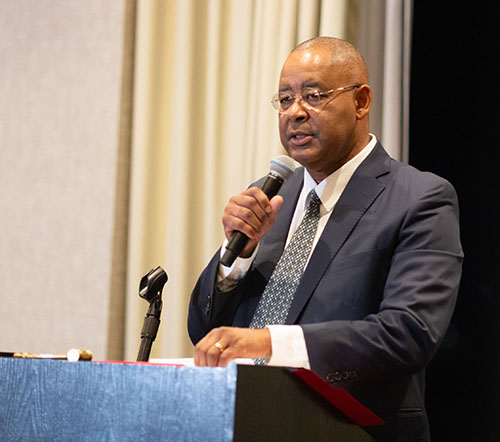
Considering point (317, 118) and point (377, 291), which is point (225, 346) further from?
point (317, 118)

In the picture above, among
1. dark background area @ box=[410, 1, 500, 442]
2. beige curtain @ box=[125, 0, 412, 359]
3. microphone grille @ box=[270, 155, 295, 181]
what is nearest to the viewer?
microphone grille @ box=[270, 155, 295, 181]

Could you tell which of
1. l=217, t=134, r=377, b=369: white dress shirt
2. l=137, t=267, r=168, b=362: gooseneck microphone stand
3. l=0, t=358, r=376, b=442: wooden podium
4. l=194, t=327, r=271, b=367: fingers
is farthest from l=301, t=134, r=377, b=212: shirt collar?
l=0, t=358, r=376, b=442: wooden podium

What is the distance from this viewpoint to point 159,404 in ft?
3.85

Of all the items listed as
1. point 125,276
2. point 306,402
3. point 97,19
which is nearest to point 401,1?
point 97,19

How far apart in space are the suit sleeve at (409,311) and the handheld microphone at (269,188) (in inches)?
10.5

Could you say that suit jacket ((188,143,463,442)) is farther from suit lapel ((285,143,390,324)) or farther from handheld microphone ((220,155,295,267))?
handheld microphone ((220,155,295,267))

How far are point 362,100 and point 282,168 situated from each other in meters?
0.44

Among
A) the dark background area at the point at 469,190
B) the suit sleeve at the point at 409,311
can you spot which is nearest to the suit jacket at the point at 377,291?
the suit sleeve at the point at 409,311

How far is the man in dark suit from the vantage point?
62.2 inches

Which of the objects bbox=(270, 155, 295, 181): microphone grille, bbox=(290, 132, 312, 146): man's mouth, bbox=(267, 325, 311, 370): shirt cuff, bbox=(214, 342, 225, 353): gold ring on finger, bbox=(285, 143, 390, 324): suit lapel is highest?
bbox=(290, 132, 312, 146): man's mouth

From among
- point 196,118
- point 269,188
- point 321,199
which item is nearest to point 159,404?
point 269,188

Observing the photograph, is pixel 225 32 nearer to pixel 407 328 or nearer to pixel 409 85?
pixel 409 85

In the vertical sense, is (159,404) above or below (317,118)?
below

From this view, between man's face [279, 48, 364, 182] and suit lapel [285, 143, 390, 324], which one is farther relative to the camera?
man's face [279, 48, 364, 182]
